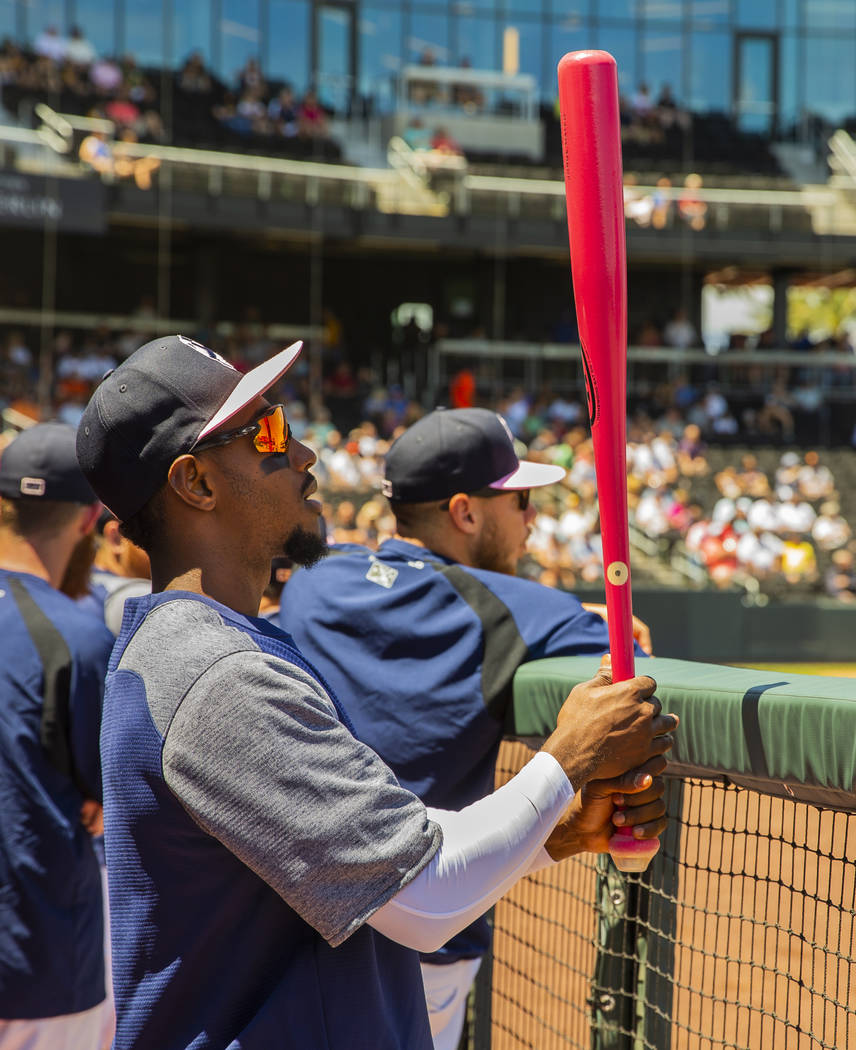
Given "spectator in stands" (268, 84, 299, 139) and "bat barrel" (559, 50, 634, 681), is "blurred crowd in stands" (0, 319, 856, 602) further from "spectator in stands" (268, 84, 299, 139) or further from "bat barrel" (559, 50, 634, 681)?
"bat barrel" (559, 50, 634, 681)

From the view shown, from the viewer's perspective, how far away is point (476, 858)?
1.69 metres

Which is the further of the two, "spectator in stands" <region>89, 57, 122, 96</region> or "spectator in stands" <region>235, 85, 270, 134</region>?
"spectator in stands" <region>235, 85, 270, 134</region>

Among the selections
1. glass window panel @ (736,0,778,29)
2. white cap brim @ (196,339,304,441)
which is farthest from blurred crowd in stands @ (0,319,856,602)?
white cap brim @ (196,339,304,441)

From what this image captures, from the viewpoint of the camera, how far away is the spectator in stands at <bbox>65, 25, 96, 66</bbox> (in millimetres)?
25984

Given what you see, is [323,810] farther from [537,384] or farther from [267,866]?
[537,384]

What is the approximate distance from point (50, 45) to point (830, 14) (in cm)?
1954

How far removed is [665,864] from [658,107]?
31072mm

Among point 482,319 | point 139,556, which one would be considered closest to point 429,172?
point 482,319

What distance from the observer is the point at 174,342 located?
6.32 feet

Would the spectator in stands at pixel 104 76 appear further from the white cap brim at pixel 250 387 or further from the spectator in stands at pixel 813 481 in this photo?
the white cap brim at pixel 250 387

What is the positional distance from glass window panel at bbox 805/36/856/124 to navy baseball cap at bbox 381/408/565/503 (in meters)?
Result: 32.2

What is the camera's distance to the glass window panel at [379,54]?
95.4 feet

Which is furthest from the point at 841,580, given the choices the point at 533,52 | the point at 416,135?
the point at 533,52

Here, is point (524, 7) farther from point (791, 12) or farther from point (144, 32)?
point (144, 32)
